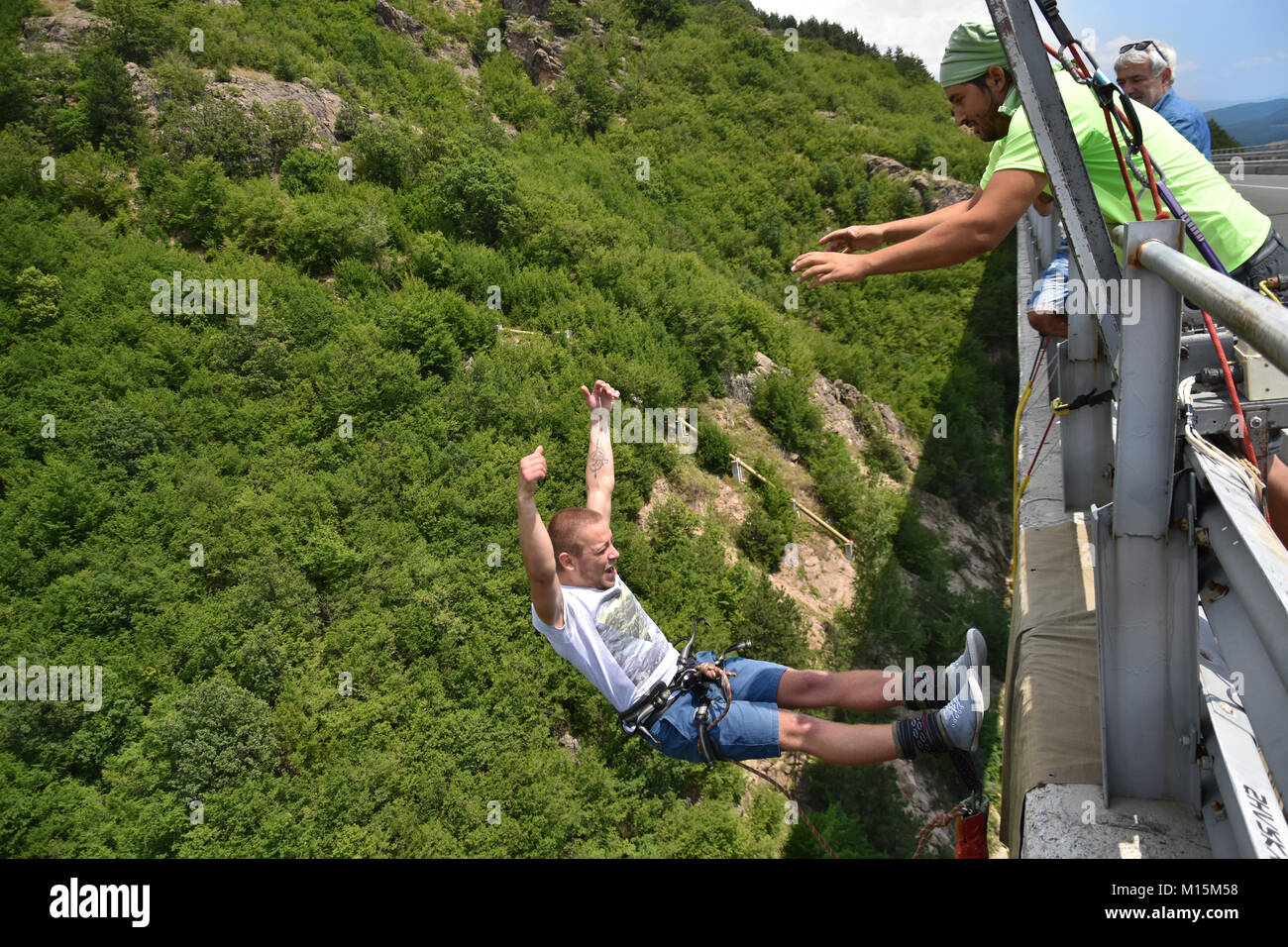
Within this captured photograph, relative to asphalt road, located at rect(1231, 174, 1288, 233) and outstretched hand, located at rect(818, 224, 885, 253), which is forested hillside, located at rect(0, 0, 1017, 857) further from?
outstretched hand, located at rect(818, 224, 885, 253)

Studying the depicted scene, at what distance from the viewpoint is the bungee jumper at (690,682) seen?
11.5 feet

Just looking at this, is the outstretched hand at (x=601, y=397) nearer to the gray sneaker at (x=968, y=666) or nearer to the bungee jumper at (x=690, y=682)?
the bungee jumper at (x=690, y=682)

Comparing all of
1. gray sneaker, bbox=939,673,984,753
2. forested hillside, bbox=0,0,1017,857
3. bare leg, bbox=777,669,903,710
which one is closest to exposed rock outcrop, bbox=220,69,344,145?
forested hillside, bbox=0,0,1017,857

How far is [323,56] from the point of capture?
18.8 meters

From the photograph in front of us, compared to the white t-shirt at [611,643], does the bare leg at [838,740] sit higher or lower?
lower

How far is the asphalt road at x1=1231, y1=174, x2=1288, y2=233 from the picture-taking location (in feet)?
44.9

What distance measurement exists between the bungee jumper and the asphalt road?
13.0m

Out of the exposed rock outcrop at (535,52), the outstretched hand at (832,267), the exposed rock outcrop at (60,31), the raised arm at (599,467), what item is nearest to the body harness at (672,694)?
the raised arm at (599,467)

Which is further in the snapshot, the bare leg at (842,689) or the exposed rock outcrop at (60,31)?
the exposed rock outcrop at (60,31)

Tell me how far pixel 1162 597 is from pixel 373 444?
1006cm

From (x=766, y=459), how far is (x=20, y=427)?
11.2 m

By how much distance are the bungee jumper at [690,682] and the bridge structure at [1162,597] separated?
45 cm
